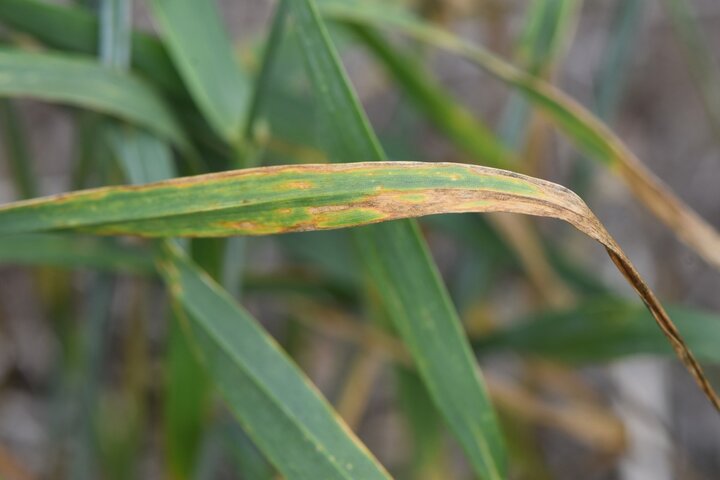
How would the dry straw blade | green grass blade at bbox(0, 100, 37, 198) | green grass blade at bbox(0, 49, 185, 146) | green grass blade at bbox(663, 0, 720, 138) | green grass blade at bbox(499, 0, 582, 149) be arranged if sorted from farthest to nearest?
1. green grass blade at bbox(663, 0, 720, 138)
2. green grass blade at bbox(0, 100, 37, 198)
3. green grass blade at bbox(499, 0, 582, 149)
4. green grass blade at bbox(0, 49, 185, 146)
5. the dry straw blade

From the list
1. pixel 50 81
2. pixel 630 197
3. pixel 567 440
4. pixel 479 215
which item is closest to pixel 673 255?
pixel 630 197

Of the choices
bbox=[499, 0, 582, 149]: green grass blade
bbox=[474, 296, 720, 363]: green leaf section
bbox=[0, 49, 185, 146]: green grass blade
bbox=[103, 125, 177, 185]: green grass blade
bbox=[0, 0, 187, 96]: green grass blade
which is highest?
bbox=[499, 0, 582, 149]: green grass blade

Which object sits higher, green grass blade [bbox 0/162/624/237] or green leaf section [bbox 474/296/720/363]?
green grass blade [bbox 0/162/624/237]

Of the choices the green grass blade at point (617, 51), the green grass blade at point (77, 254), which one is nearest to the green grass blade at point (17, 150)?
the green grass blade at point (77, 254)

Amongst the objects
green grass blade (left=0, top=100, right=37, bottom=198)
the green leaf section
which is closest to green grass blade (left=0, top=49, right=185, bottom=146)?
green grass blade (left=0, top=100, right=37, bottom=198)

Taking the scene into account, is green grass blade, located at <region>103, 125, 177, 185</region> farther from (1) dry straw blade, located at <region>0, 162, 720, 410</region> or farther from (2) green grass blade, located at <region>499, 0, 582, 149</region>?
(2) green grass blade, located at <region>499, 0, 582, 149</region>

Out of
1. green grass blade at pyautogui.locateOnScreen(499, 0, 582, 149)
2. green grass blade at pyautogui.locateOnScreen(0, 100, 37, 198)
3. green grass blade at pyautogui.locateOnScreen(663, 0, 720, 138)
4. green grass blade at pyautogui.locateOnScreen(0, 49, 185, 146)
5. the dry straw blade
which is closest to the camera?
the dry straw blade

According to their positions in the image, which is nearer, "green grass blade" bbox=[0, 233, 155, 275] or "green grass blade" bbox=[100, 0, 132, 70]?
"green grass blade" bbox=[100, 0, 132, 70]
